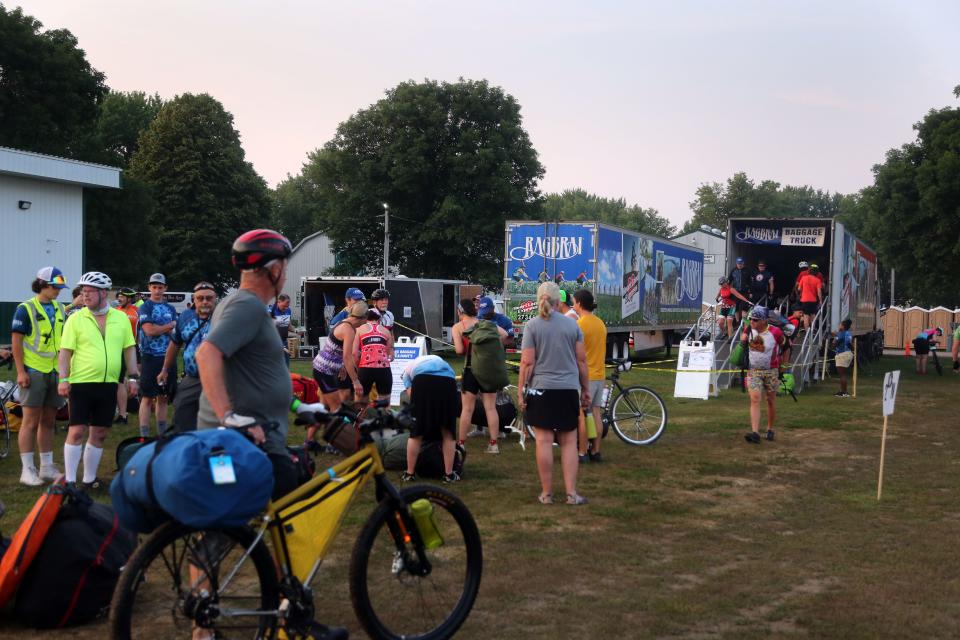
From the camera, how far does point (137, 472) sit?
3717 millimetres

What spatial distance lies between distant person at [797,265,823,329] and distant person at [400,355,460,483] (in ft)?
51.9

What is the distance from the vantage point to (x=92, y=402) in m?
7.91

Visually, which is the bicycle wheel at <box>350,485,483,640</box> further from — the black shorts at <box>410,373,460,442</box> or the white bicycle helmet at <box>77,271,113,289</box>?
the white bicycle helmet at <box>77,271,113,289</box>

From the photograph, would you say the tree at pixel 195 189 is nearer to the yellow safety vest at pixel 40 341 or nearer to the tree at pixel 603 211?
the yellow safety vest at pixel 40 341

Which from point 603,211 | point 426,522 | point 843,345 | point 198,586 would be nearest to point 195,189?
point 843,345

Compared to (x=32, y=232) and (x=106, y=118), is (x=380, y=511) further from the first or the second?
(x=106, y=118)

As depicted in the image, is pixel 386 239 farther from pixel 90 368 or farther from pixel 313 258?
pixel 90 368

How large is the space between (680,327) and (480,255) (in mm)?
20003

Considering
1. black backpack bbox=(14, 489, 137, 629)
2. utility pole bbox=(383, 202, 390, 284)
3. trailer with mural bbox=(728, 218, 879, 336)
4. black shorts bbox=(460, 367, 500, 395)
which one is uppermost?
utility pole bbox=(383, 202, 390, 284)

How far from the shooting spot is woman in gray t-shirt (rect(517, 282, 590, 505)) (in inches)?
323

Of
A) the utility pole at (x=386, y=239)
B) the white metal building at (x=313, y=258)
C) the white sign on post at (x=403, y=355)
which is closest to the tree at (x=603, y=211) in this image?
the white metal building at (x=313, y=258)

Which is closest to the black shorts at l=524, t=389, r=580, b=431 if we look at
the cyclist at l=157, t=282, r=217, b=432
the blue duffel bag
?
the cyclist at l=157, t=282, r=217, b=432

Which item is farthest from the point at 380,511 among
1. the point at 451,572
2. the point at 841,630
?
the point at 841,630

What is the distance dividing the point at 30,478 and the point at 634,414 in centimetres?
684
